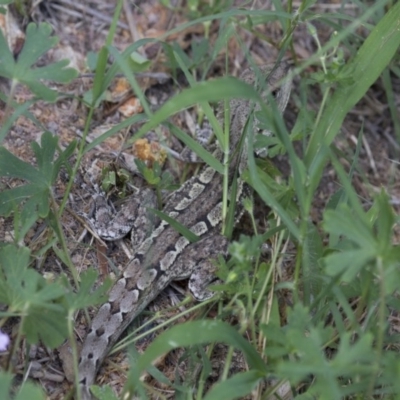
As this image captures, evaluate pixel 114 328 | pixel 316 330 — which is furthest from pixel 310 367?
pixel 114 328

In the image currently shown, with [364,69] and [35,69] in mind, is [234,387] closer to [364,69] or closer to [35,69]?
[35,69]

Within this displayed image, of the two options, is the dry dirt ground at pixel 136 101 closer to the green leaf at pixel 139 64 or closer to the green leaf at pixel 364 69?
the green leaf at pixel 139 64

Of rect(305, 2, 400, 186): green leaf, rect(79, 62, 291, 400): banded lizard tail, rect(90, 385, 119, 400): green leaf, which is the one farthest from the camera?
rect(305, 2, 400, 186): green leaf

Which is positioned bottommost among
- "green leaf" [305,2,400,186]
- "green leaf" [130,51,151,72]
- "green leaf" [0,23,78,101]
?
"green leaf" [305,2,400,186]

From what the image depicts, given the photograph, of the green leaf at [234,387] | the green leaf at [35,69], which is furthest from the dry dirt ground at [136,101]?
the green leaf at [234,387]

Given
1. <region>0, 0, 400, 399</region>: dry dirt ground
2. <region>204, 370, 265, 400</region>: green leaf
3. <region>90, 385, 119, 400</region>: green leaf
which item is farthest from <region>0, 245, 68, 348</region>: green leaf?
<region>0, 0, 400, 399</region>: dry dirt ground

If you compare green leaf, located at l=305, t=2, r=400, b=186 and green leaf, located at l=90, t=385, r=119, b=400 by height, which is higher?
green leaf, located at l=305, t=2, r=400, b=186

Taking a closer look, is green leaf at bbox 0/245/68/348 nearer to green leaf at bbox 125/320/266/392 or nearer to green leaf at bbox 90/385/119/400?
green leaf at bbox 90/385/119/400

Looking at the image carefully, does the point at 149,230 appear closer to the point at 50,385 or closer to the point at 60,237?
the point at 60,237

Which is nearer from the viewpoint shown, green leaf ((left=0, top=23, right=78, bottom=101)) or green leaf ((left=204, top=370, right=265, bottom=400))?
green leaf ((left=204, top=370, right=265, bottom=400))

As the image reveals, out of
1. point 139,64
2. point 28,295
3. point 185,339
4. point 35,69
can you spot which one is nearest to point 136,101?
point 139,64
